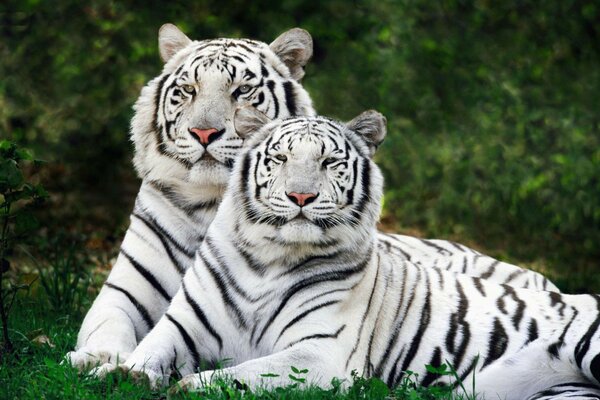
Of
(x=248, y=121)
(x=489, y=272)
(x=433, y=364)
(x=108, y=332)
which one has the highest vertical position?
(x=248, y=121)

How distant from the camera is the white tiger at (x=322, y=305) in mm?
4230

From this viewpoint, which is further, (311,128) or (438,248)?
(438,248)

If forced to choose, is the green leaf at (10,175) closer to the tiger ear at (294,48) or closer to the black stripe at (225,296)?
the black stripe at (225,296)

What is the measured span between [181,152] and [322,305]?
3.60ft

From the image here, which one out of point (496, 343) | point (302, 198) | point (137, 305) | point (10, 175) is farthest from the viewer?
point (137, 305)

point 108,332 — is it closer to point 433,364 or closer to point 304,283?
point 304,283

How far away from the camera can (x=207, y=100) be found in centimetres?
479

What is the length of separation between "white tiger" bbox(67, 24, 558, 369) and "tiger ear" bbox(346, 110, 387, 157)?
559 mm

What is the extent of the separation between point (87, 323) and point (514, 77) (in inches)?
234

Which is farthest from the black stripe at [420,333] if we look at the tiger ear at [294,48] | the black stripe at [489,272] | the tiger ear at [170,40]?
the tiger ear at [170,40]

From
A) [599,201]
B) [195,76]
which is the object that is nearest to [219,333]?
[195,76]

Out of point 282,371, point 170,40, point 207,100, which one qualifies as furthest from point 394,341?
point 170,40

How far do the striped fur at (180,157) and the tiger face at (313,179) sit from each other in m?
0.34

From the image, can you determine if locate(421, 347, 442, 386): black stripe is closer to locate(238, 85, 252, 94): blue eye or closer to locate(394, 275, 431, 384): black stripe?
locate(394, 275, 431, 384): black stripe
